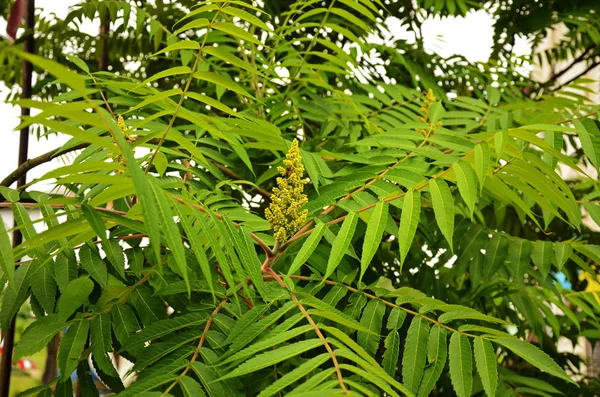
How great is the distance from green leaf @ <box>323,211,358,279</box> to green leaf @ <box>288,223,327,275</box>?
2cm

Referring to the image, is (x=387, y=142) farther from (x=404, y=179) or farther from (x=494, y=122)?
(x=494, y=122)

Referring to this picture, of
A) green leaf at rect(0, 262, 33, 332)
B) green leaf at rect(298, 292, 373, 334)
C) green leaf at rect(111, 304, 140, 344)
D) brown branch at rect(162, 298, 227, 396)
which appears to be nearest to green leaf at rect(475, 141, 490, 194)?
green leaf at rect(298, 292, 373, 334)

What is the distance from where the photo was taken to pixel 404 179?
0.97 meters

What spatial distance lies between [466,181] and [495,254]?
0.30 metres

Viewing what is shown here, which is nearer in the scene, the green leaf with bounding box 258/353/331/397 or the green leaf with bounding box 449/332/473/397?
the green leaf with bounding box 258/353/331/397

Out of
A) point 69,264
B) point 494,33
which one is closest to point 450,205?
point 69,264

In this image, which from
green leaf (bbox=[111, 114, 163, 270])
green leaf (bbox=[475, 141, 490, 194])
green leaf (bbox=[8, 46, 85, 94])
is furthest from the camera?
green leaf (bbox=[475, 141, 490, 194])

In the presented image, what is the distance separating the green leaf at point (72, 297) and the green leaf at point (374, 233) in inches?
13.3

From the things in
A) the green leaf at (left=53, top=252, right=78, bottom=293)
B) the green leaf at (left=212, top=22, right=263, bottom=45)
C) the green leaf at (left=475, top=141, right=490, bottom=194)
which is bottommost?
the green leaf at (left=53, top=252, right=78, bottom=293)

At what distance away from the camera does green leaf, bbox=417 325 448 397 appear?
0.78m

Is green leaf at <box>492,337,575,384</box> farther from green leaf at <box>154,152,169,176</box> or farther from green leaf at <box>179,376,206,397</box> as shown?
green leaf at <box>154,152,169,176</box>

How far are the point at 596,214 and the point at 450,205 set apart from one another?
407 mm

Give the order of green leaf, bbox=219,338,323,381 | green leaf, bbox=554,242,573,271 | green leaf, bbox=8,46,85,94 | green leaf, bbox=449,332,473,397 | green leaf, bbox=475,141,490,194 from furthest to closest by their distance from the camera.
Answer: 1. green leaf, bbox=554,242,573,271
2. green leaf, bbox=475,141,490,194
3. green leaf, bbox=449,332,473,397
4. green leaf, bbox=219,338,323,381
5. green leaf, bbox=8,46,85,94

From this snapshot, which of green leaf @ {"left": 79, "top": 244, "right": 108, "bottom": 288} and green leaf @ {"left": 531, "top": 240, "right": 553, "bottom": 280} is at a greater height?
green leaf @ {"left": 79, "top": 244, "right": 108, "bottom": 288}
